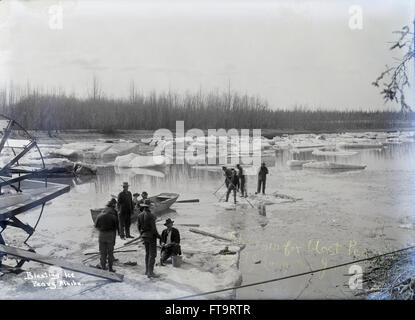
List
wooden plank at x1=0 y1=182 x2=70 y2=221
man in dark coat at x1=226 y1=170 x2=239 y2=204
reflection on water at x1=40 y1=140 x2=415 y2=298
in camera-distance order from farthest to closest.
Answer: man in dark coat at x1=226 y1=170 x2=239 y2=204 < reflection on water at x1=40 y1=140 x2=415 y2=298 < wooden plank at x1=0 y1=182 x2=70 y2=221

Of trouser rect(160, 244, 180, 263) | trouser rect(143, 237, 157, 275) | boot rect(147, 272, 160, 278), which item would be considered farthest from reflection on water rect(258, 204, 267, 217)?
trouser rect(143, 237, 157, 275)

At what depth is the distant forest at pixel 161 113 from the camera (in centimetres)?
779

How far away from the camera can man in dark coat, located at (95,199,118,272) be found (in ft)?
17.6

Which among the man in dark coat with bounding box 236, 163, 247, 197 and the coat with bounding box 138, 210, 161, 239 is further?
the man in dark coat with bounding box 236, 163, 247, 197

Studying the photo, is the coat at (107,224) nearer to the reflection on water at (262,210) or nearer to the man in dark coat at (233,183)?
the reflection on water at (262,210)

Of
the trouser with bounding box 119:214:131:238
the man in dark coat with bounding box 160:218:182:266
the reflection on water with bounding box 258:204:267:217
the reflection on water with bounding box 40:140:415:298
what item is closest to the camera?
the man in dark coat with bounding box 160:218:182:266

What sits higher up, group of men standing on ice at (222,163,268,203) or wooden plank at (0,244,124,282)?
group of men standing on ice at (222,163,268,203)

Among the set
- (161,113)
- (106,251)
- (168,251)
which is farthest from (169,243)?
(161,113)

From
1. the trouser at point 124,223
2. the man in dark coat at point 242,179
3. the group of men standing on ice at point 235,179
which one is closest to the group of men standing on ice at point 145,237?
the trouser at point 124,223

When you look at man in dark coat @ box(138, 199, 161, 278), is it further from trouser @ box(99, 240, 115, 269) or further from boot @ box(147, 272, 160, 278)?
trouser @ box(99, 240, 115, 269)

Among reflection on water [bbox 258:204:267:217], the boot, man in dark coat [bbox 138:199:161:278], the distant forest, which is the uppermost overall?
the distant forest

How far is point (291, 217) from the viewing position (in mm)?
8711

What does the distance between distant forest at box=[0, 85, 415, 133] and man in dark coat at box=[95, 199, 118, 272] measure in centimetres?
313
